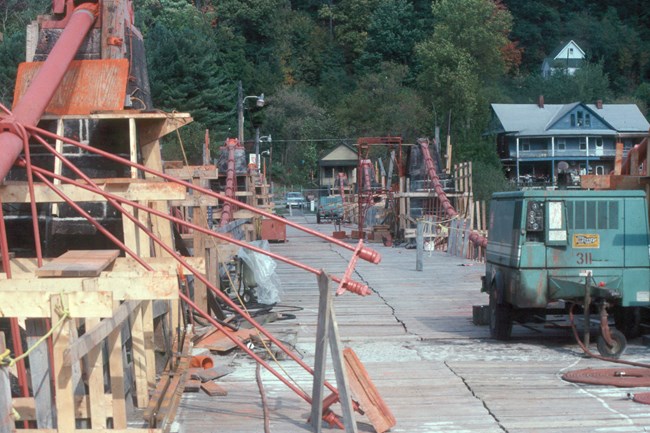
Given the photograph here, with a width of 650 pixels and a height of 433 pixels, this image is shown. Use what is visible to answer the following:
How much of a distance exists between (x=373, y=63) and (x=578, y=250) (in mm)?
100766

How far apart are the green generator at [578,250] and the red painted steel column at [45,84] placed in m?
5.79

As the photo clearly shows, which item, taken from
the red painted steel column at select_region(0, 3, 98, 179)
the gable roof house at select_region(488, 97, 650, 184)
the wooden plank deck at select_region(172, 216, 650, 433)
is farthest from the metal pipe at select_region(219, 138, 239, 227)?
the gable roof house at select_region(488, 97, 650, 184)

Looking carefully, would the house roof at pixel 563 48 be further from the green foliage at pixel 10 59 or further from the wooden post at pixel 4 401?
the wooden post at pixel 4 401

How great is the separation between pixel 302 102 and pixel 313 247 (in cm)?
5868

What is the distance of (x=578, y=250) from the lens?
1273cm

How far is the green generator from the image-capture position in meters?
12.6

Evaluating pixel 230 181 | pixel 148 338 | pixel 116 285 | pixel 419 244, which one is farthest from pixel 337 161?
pixel 116 285

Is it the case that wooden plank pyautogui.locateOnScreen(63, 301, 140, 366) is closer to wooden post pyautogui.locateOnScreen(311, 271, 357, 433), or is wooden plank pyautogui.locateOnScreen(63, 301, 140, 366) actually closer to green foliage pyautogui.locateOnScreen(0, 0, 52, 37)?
wooden post pyautogui.locateOnScreen(311, 271, 357, 433)

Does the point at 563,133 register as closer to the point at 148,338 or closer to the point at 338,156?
the point at 338,156

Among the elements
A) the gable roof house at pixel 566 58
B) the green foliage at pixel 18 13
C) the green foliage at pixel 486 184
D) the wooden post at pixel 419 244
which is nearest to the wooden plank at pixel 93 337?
the wooden post at pixel 419 244

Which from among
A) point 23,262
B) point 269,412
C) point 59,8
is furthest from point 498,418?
point 59,8

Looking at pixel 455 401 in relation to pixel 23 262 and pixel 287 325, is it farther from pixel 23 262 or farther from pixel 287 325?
pixel 287 325

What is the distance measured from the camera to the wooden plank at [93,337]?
19.6 ft

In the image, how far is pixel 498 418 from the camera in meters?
9.23
